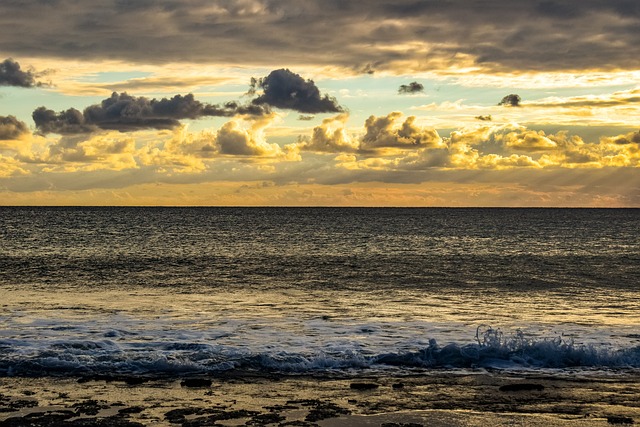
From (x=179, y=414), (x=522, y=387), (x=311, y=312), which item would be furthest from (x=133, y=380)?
(x=311, y=312)

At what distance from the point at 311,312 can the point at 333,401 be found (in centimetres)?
1763

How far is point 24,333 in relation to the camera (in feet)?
96.0

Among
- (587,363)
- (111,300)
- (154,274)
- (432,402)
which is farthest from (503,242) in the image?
(432,402)

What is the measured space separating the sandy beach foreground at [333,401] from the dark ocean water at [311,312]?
5.90 ft

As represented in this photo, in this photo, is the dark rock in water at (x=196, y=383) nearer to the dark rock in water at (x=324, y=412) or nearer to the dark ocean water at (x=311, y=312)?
the dark ocean water at (x=311, y=312)

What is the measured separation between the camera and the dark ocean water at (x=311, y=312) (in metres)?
24.5

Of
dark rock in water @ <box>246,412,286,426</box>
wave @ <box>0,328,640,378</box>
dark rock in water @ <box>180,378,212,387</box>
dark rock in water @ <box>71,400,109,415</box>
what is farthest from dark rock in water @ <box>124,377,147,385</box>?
dark rock in water @ <box>246,412,286,426</box>

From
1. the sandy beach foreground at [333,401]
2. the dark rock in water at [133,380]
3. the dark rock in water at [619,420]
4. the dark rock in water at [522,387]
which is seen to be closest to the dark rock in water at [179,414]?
the sandy beach foreground at [333,401]

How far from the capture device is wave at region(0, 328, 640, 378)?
23125 mm

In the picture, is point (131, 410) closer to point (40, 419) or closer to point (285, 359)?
point (40, 419)

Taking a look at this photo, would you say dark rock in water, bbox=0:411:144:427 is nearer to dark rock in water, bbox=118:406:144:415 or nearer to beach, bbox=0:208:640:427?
beach, bbox=0:208:640:427

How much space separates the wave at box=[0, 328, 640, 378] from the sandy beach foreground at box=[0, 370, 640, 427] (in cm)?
123

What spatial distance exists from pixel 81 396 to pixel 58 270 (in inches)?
1664

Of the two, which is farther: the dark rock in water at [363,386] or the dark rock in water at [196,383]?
the dark rock in water at [196,383]
